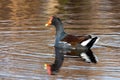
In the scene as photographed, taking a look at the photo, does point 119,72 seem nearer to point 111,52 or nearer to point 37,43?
point 111,52

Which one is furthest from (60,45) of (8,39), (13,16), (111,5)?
(111,5)

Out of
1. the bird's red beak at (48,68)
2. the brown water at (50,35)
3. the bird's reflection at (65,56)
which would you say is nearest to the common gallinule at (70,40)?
the bird's reflection at (65,56)

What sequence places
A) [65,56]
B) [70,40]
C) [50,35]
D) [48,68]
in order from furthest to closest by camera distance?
1. [50,35]
2. [70,40]
3. [65,56]
4. [48,68]

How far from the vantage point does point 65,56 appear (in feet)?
43.5

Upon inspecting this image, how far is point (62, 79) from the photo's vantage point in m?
10.8

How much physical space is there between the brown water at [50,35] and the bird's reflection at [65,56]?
13 cm

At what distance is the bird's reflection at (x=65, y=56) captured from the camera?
11.9 metres

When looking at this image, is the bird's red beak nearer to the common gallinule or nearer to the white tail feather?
the white tail feather

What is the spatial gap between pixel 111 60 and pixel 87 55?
3.55 feet

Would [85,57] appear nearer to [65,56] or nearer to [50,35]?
[65,56]

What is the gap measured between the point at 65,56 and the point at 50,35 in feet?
7.82

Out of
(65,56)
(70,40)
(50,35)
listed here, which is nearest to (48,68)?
(65,56)

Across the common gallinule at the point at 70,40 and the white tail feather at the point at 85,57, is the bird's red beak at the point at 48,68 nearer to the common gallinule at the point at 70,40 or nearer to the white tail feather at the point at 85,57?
the white tail feather at the point at 85,57

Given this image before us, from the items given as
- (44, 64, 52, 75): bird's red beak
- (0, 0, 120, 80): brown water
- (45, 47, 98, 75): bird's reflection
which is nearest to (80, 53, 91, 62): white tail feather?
(45, 47, 98, 75): bird's reflection
